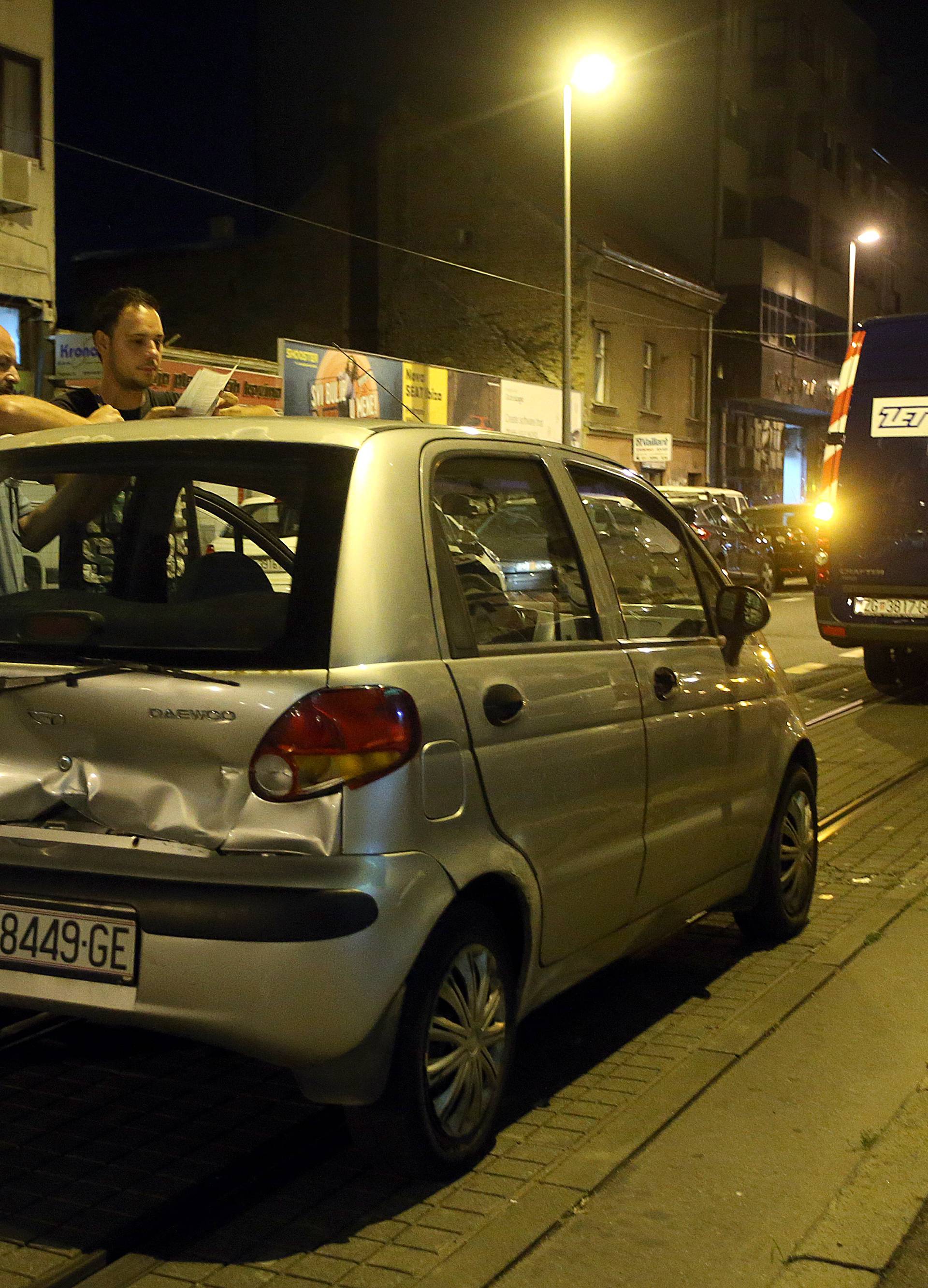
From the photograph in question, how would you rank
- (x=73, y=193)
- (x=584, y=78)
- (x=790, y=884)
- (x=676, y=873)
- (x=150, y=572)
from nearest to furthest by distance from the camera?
(x=150, y=572), (x=676, y=873), (x=790, y=884), (x=584, y=78), (x=73, y=193)

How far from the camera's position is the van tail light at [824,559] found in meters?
13.0

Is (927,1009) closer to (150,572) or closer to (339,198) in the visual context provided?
(150,572)

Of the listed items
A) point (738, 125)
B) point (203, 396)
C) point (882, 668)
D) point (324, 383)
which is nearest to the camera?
point (203, 396)

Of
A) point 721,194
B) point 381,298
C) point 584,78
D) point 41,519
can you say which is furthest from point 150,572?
point 721,194

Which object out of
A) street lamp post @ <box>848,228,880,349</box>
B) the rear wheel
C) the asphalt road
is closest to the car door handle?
the asphalt road

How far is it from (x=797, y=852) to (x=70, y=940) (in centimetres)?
314

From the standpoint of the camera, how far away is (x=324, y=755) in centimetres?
332

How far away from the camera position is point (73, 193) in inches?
1585

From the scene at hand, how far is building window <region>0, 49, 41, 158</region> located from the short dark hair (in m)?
19.2

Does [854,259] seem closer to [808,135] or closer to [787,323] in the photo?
[787,323]

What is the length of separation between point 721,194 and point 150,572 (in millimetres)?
46551

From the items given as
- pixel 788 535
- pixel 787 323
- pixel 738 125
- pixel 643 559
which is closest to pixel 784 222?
pixel 738 125

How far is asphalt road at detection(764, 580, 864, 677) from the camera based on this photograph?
16.5 meters

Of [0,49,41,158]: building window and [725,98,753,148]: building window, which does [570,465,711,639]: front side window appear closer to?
[0,49,41,158]: building window
